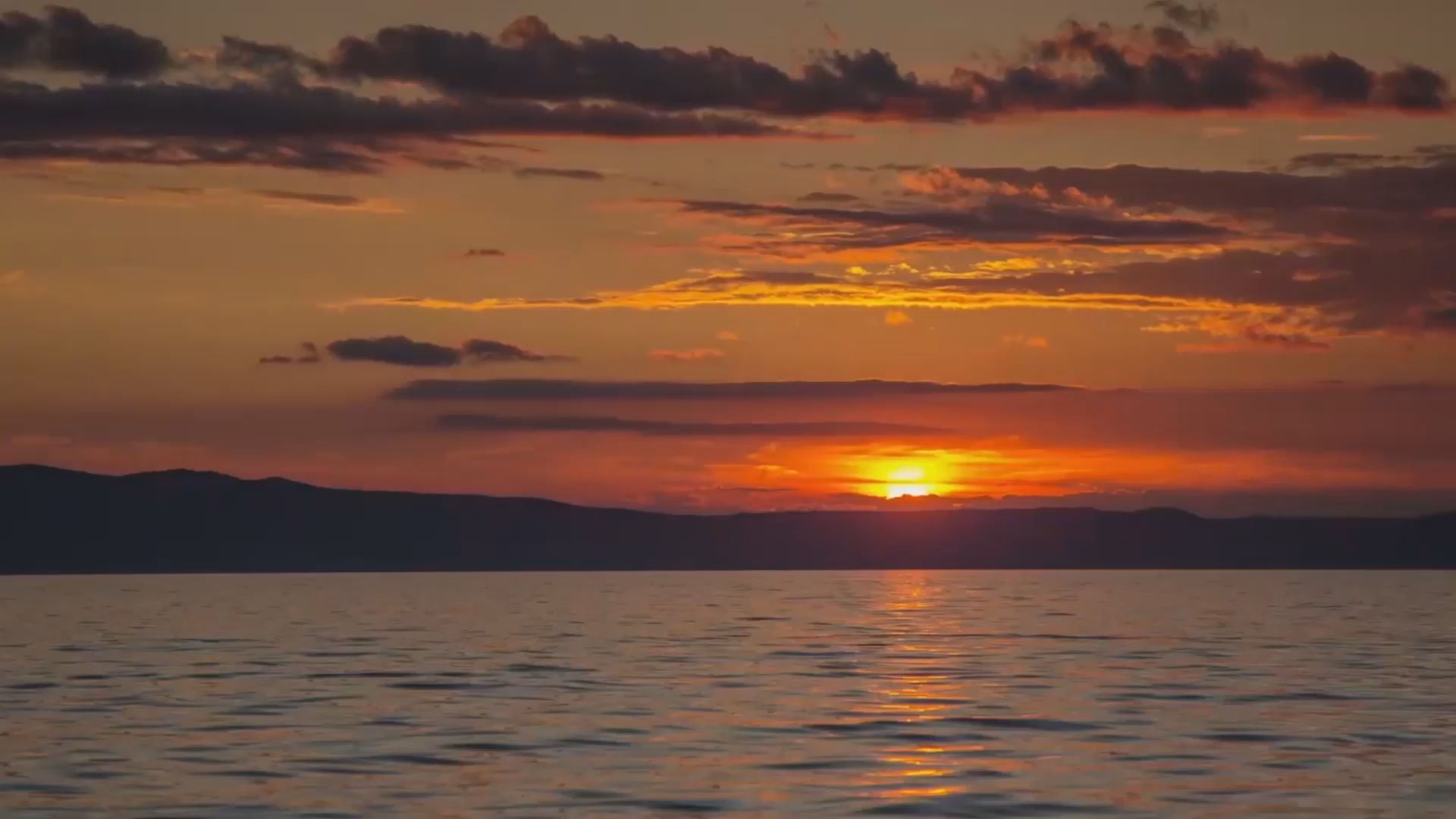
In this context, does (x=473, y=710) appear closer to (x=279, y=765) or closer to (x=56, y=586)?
(x=279, y=765)

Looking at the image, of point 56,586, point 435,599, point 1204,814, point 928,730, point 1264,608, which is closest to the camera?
point 1204,814

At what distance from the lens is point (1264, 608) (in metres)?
111

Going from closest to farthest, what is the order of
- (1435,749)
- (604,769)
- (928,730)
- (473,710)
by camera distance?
(604,769)
(1435,749)
(928,730)
(473,710)

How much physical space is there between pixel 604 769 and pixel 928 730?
8436 mm

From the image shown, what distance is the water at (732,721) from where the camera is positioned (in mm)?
29125

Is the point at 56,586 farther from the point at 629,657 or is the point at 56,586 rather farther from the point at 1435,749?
the point at 1435,749

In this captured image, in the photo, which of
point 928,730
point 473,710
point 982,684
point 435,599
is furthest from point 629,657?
point 435,599

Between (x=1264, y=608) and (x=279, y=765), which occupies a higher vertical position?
(x=279, y=765)

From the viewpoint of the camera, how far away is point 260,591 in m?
166

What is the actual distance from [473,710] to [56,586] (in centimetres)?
16599

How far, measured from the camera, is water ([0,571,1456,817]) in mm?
29125

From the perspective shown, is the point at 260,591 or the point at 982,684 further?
the point at 260,591

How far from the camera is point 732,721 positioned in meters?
39.3

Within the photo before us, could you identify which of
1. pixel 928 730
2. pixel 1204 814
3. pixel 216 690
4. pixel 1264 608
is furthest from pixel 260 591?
pixel 1204 814
